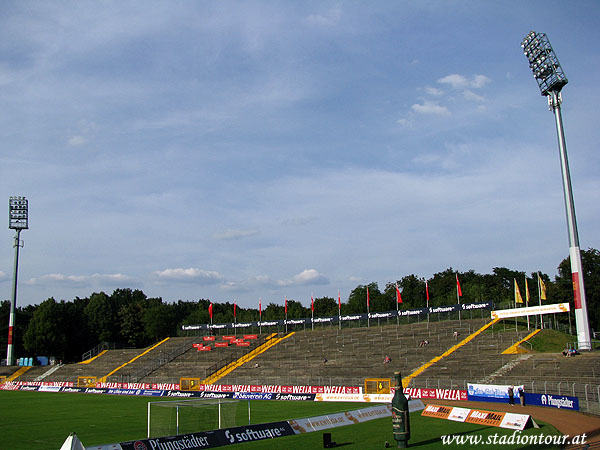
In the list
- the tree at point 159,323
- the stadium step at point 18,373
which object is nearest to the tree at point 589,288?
the tree at point 159,323

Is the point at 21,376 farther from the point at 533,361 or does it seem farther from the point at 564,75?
the point at 564,75

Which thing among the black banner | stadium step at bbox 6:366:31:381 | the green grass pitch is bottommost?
stadium step at bbox 6:366:31:381

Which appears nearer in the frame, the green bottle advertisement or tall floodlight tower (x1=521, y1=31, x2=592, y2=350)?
the green bottle advertisement

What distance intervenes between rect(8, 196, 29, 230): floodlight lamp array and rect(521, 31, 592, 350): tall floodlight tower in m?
80.4

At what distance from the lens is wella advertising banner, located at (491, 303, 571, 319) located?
175 ft

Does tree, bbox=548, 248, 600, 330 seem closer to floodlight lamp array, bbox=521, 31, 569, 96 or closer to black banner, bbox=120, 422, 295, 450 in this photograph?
floodlight lamp array, bbox=521, 31, 569, 96

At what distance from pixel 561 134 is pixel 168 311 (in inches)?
3227

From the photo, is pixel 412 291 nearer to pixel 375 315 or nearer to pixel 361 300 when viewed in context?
pixel 361 300

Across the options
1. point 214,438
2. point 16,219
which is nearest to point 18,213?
point 16,219

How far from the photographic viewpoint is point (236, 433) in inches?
859

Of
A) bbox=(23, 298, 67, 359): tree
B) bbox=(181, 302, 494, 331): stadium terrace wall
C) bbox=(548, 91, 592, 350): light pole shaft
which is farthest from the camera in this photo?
bbox=(23, 298, 67, 359): tree

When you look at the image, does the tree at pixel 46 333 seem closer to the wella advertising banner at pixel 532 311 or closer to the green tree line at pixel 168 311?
the green tree line at pixel 168 311

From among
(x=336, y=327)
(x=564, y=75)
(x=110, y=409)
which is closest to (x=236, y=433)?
(x=110, y=409)

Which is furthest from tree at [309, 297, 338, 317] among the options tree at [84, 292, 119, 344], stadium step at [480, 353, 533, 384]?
stadium step at [480, 353, 533, 384]
